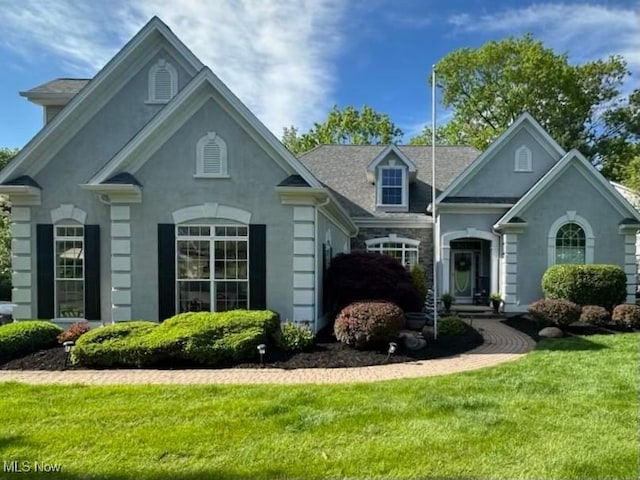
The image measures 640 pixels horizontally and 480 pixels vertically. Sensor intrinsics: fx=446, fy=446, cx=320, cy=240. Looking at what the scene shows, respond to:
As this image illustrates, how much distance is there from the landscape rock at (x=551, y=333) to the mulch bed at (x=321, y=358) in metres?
2.73

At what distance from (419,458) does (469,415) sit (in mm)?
1514

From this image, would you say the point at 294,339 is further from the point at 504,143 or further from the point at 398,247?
the point at 504,143

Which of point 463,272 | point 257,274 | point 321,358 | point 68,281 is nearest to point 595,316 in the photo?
point 463,272

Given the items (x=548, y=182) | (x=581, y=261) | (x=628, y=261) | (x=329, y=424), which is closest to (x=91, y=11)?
(x=329, y=424)

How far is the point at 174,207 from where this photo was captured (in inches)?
424

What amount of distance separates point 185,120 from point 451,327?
868 cm

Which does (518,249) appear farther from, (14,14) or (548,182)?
(14,14)

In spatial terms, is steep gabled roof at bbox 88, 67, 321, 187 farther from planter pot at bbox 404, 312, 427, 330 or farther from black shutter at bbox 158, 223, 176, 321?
planter pot at bbox 404, 312, 427, 330

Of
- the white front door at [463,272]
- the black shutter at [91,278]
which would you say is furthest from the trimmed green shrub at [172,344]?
the white front door at [463,272]

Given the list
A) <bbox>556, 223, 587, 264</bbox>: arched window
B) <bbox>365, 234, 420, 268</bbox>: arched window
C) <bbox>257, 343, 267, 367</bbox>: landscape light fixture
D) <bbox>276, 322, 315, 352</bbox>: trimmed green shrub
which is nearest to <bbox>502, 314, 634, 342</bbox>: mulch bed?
<bbox>556, 223, 587, 264</bbox>: arched window

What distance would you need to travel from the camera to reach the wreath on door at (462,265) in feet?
62.6

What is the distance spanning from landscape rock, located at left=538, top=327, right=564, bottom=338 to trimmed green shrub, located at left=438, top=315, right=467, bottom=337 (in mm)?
1963

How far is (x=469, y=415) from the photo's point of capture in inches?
226

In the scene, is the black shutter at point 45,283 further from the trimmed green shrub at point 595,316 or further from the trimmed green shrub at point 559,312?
the trimmed green shrub at point 595,316
